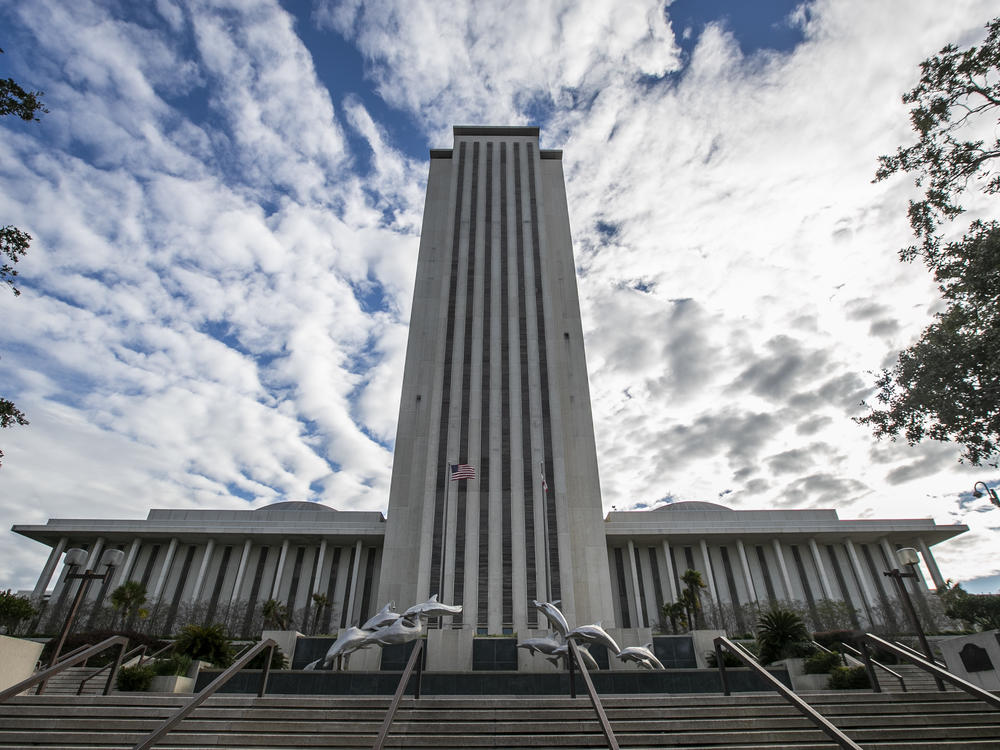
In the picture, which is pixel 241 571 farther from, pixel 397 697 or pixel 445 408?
pixel 397 697

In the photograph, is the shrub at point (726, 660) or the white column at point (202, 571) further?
the white column at point (202, 571)

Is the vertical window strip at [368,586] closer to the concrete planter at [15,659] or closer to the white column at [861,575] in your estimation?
the concrete planter at [15,659]

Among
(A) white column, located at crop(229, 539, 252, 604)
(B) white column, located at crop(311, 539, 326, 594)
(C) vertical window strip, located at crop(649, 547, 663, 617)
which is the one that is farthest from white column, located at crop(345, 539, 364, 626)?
(C) vertical window strip, located at crop(649, 547, 663, 617)

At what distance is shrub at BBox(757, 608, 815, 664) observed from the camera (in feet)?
64.4

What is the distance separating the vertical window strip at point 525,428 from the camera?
3738 centimetres

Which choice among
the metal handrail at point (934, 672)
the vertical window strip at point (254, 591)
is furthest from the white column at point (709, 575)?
the metal handrail at point (934, 672)

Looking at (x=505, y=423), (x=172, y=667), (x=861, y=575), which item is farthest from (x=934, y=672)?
(x=861, y=575)

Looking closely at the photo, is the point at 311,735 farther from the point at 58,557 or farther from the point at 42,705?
the point at 58,557

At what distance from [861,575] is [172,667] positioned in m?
50.1

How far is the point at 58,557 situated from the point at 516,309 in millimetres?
43413

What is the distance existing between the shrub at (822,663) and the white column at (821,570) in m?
33.4

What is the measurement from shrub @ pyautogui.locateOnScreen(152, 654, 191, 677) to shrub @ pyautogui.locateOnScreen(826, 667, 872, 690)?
62.6ft

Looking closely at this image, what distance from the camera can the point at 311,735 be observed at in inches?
310

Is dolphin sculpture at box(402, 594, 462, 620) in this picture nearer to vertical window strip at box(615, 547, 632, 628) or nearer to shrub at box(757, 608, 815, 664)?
shrub at box(757, 608, 815, 664)
